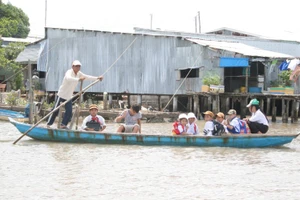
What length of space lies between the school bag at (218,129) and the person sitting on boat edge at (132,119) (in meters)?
1.66

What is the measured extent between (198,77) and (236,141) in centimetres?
1225

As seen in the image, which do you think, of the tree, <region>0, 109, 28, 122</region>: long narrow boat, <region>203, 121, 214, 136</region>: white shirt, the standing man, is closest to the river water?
Answer: <region>203, 121, 214, 136</region>: white shirt

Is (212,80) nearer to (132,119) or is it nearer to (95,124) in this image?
(95,124)

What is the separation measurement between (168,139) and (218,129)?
3.60 ft

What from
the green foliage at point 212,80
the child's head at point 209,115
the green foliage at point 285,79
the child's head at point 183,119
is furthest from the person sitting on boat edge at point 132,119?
the green foliage at point 285,79

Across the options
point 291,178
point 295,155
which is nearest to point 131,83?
point 295,155

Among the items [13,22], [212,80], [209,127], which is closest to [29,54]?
[13,22]

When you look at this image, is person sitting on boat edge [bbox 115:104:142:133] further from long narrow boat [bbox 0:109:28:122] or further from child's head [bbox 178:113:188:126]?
long narrow boat [bbox 0:109:28:122]

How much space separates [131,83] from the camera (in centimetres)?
2636

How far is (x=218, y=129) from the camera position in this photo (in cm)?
1261

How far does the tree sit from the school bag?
30.8 m

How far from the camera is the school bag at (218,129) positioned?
41.2 ft

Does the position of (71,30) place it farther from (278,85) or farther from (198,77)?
(278,85)

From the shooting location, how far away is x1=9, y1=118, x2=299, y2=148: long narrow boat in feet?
41.2
